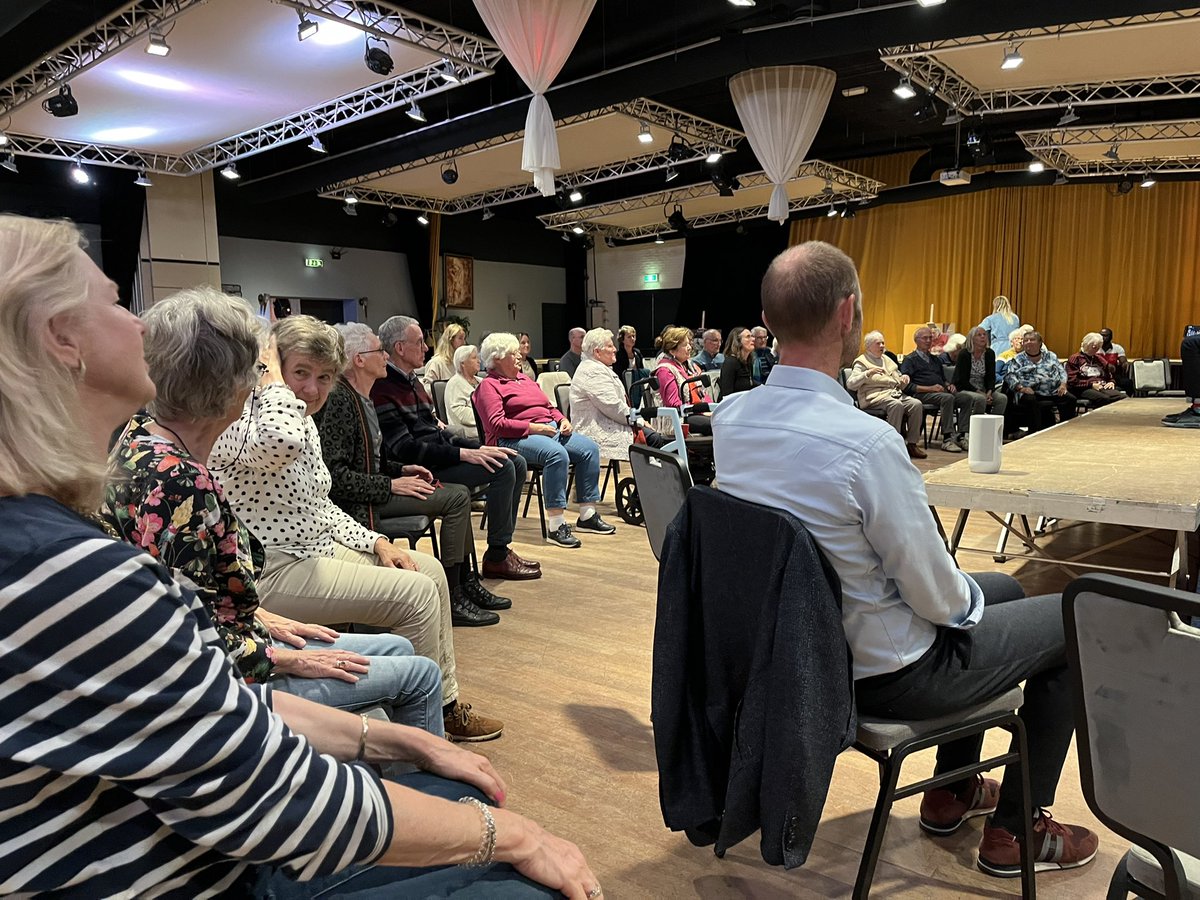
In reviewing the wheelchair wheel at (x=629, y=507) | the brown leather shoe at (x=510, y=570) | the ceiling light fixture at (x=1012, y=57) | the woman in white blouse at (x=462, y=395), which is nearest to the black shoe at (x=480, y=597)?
the brown leather shoe at (x=510, y=570)

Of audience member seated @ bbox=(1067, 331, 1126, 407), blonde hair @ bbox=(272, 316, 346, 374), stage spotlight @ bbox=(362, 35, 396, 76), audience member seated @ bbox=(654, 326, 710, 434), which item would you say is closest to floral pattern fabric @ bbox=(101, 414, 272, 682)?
blonde hair @ bbox=(272, 316, 346, 374)

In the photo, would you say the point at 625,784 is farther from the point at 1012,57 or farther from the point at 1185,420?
the point at 1012,57

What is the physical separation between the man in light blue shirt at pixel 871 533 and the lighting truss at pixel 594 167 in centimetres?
756

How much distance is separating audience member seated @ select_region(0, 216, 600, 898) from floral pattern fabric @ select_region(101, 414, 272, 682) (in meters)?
0.51

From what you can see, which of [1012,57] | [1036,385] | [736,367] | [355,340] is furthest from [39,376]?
[1036,385]

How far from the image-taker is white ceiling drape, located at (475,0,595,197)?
17.9ft

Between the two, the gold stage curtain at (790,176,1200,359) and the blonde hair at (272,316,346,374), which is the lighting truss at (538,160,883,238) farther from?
the blonde hair at (272,316,346,374)

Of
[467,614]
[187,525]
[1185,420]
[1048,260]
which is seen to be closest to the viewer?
[187,525]

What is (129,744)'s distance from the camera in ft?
2.38

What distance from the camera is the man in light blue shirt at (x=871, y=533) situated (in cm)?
149

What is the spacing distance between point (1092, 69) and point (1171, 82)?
1.27 meters

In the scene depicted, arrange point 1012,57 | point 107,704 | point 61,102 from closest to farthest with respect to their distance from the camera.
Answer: point 107,704, point 1012,57, point 61,102

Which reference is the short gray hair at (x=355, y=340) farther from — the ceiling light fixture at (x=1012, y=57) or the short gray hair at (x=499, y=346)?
the ceiling light fixture at (x=1012, y=57)

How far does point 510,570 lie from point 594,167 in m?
8.97
